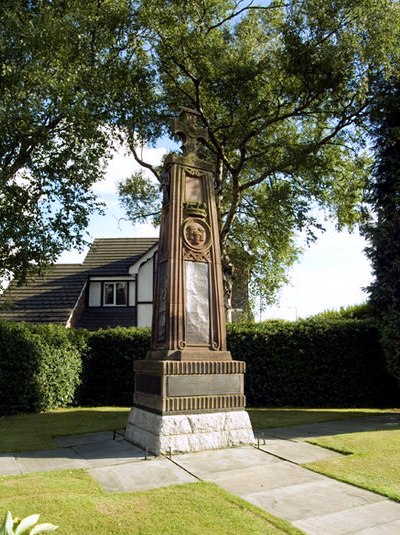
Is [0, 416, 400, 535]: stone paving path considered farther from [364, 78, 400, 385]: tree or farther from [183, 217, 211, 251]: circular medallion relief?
[364, 78, 400, 385]: tree

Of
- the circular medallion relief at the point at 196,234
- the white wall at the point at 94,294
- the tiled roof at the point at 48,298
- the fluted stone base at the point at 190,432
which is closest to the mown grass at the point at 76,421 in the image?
the fluted stone base at the point at 190,432

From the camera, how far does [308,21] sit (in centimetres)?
1578

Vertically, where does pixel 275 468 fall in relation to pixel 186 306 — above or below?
below

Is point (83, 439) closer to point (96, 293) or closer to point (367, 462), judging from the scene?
point (367, 462)

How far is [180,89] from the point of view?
17.8 m

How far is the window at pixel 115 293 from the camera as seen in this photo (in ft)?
84.7

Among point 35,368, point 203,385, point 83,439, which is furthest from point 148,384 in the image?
point 35,368

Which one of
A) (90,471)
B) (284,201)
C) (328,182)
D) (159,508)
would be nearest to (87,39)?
(284,201)

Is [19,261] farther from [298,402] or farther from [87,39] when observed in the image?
[298,402]

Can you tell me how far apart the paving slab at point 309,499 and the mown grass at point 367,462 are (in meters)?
0.28

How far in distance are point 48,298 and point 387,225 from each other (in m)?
17.6

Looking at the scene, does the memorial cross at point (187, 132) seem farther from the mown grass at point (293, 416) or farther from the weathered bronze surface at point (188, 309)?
the mown grass at point (293, 416)

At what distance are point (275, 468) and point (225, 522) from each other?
89.5 inches

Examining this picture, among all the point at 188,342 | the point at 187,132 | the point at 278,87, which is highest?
the point at 278,87
